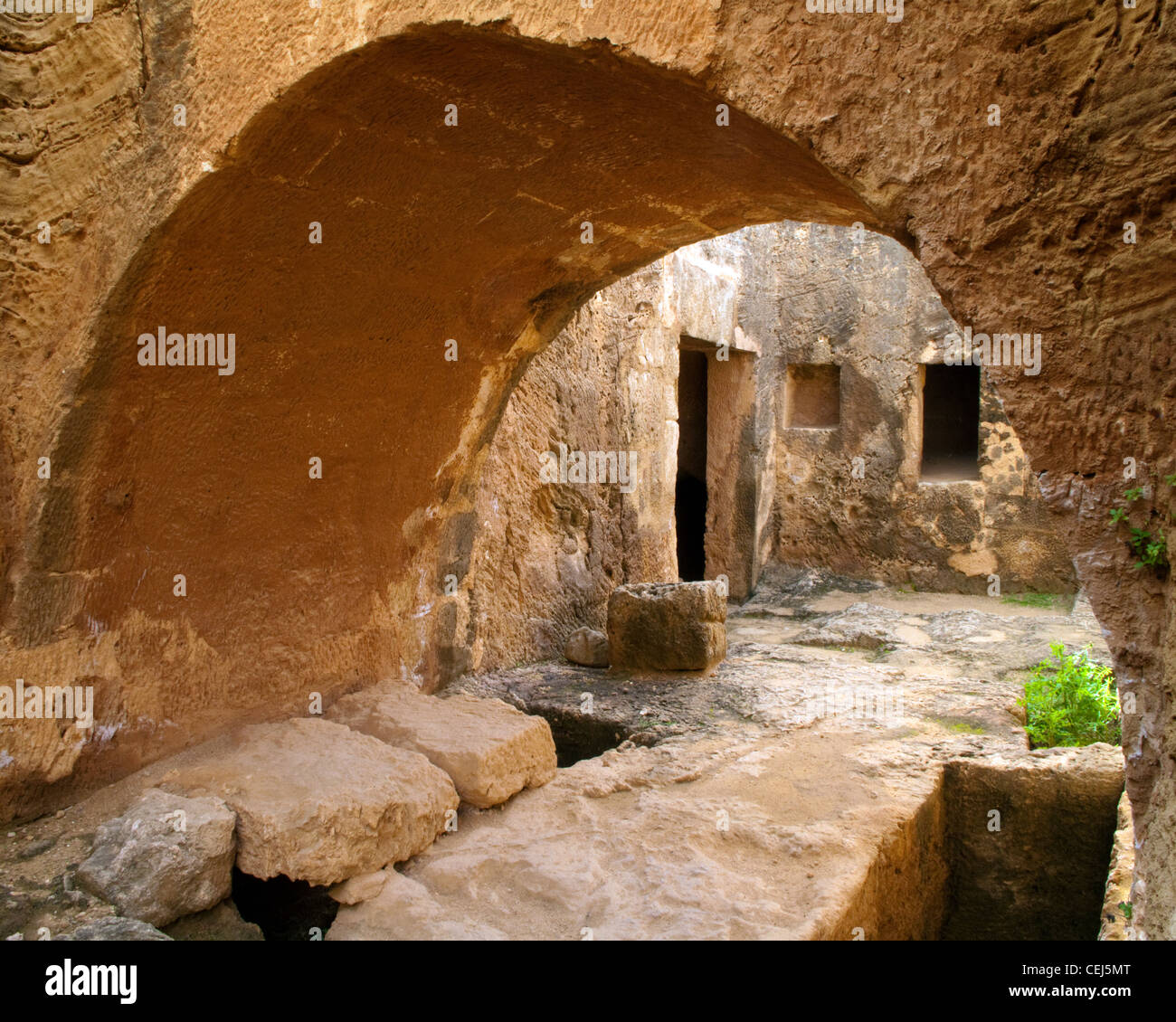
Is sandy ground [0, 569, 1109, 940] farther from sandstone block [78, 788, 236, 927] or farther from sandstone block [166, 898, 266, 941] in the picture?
sandstone block [166, 898, 266, 941]

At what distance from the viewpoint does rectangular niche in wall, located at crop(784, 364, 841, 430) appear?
805cm

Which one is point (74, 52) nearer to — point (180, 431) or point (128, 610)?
point (180, 431)

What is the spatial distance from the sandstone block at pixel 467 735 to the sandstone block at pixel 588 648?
4.42 ft

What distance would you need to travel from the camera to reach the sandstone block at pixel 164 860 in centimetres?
218

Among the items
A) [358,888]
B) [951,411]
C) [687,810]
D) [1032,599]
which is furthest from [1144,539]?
[951,411]

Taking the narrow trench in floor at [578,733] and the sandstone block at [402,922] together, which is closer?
the sandstone block at [402,922]

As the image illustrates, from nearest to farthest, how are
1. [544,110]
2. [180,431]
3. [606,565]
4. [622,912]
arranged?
[544,110], [622,912], [180,431], [606,565]

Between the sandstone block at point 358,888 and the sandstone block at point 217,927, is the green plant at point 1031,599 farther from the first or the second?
the sandstone block at point 217,927

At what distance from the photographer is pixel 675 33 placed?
1.56m

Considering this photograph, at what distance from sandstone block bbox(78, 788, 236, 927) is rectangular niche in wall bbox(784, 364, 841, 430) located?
6.51m

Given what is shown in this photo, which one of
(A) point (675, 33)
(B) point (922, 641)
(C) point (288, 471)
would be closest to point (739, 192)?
(A) point (675, 33)

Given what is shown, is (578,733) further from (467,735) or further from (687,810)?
(687,810)

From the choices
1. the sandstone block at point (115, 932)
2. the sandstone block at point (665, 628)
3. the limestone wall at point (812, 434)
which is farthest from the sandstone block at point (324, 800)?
the limestone wall at point (812, 434)

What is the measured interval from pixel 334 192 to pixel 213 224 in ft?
1.01
